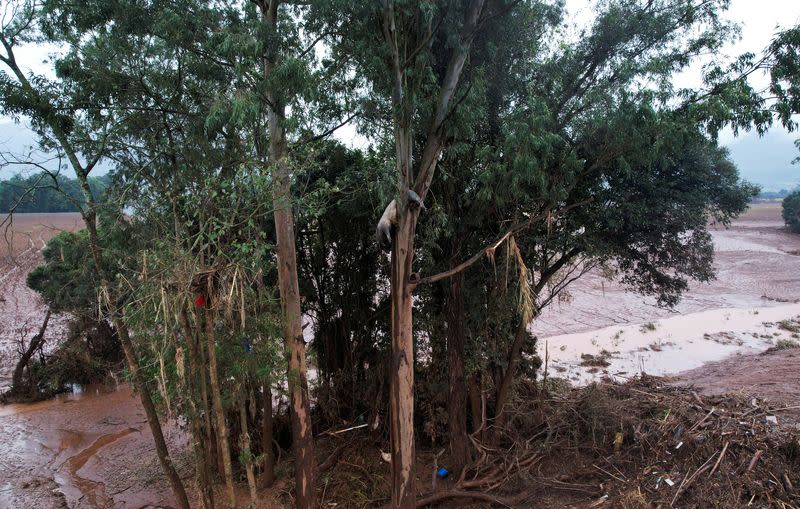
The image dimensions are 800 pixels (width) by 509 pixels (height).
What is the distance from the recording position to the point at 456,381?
9.09 metres

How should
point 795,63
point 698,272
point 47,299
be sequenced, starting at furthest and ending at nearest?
point 47,299
point 698,272
point 795,63

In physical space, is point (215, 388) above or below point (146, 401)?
above

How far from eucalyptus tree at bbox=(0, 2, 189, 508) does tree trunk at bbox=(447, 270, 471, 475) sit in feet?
14.0

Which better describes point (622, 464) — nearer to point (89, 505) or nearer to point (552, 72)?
point (552, 72)

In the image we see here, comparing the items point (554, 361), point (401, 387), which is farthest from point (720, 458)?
point (554, 361)

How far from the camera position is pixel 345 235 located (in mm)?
9945

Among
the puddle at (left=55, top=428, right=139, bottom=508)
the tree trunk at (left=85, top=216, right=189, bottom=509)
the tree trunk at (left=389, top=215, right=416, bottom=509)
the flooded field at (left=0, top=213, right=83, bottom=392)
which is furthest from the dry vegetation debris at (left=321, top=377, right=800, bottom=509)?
the flooded field at (left=0, top=213, right=83, bottom=392)

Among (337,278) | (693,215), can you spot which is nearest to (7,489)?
(337,278)

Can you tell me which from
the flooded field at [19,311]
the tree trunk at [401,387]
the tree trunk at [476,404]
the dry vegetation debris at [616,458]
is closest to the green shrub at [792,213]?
the dry vegetation debris at [616,458]

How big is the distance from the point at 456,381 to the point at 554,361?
26.8 ft

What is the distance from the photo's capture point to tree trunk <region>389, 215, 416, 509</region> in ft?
26.1

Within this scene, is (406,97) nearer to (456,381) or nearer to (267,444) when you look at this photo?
Answer: (456,381)

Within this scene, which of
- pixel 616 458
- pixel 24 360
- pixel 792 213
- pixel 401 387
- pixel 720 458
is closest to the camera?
pixel 720 458

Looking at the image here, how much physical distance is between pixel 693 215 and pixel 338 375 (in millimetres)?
6789
